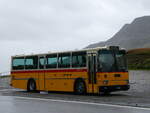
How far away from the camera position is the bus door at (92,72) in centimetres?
2645

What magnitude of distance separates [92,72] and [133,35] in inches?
5769

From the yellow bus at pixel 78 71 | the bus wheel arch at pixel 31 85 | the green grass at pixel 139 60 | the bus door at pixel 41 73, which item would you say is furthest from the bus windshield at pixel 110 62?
the green grass at pixel 139 60

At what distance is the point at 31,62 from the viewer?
3238cm

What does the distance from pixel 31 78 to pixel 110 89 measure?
783 centimetres

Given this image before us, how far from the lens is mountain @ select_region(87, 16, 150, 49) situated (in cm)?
15638

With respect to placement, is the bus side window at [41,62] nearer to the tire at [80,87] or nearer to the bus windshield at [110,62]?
the tire at [80,87]

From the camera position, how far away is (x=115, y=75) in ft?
86.1

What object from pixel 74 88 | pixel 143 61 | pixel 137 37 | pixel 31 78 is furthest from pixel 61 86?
pixel 137 37

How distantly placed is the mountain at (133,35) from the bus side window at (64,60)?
122058 mm

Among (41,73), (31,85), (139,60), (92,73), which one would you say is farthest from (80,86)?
(139,60)

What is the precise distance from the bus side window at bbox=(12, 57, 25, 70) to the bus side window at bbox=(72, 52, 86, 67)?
241 inches

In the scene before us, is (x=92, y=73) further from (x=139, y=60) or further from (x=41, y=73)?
(x=139, y=60)

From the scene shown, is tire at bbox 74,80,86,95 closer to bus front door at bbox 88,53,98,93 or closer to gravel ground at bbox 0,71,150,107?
gravel ground at bbox 0,71,150,107

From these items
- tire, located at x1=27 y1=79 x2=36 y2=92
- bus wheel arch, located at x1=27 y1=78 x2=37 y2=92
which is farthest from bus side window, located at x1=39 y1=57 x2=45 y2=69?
tire, located at x1=27 y1=79 x2=36 y2=92
